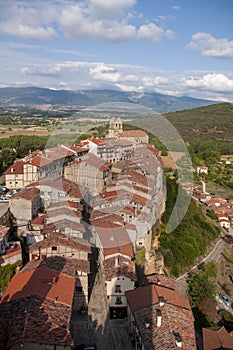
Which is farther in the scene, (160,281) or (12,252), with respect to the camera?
(160,281)

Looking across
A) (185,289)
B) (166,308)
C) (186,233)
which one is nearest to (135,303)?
(166,308)

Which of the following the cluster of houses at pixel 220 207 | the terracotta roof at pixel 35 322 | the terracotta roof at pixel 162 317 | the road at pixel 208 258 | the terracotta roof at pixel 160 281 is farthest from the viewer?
the cluster of houses at pixel 220 207

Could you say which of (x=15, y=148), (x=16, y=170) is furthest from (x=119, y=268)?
(x=15, y=148)

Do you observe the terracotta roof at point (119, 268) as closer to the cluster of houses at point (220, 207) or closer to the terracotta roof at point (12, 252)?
the terracotta roof at point (12, 252)

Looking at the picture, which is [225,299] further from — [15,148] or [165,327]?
[15,148]

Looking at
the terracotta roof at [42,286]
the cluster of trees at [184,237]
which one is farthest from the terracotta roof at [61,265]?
the cluster of trees at [184,237]

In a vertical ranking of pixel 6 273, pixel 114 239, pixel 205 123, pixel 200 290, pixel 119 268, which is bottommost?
pixel 200 290

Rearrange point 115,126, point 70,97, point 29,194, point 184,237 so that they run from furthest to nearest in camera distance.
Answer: point 70,97
point 115,126
point 184,237
point 29,194
